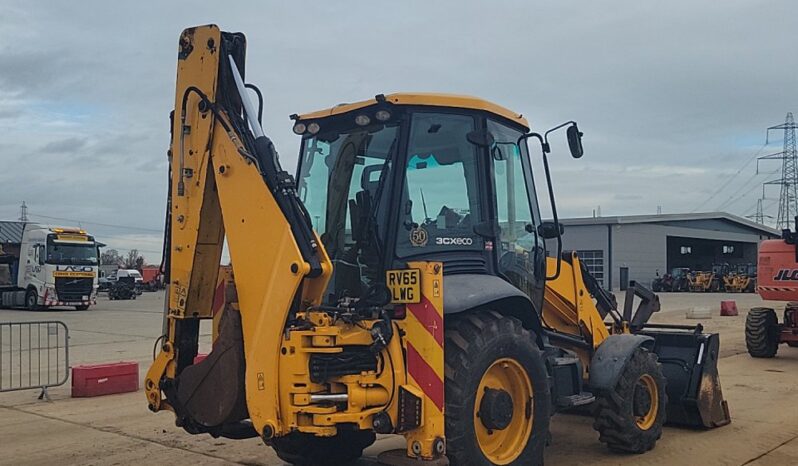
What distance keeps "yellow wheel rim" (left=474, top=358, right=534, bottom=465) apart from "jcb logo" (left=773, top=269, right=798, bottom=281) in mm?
10444

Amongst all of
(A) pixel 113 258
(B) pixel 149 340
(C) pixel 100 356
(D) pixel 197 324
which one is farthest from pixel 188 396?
(A) pixel 113 258

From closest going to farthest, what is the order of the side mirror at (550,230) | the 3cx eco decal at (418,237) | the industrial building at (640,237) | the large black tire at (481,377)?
the large black tire at (481,377) → the 3cx eco decal at (418,237) → the side mirror at (550,230) → the industrial building at (640,237)

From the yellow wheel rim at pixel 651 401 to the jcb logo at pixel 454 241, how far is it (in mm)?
2416

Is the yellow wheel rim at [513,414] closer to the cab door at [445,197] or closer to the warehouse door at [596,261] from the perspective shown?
the cab door at [445,197]

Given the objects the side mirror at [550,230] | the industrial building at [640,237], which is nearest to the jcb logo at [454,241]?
the side mirror at [550,230]

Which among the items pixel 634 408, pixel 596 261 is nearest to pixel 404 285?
pixel 634 408

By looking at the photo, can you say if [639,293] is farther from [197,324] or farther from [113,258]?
[113,258]

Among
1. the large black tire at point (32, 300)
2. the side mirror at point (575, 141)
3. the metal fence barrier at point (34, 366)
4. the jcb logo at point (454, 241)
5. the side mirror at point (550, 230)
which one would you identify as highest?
the side mirror at point (575, 141)

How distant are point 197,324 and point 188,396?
0.52m

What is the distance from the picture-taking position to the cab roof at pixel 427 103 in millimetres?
5738

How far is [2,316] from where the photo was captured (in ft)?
97.3

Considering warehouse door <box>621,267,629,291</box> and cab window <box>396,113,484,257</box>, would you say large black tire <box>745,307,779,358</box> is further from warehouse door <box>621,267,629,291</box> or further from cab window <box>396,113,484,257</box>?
warehouse door <box>621,267,629,291</box>

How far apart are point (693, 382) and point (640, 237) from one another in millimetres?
47541

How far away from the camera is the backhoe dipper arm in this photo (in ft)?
16.1
